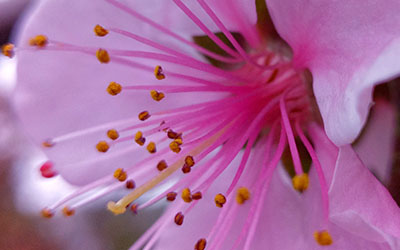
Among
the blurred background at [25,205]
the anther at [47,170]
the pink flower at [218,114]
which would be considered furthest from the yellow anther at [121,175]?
Result: the blurred background at [25,205]

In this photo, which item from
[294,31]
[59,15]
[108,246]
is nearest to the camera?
[294,31]

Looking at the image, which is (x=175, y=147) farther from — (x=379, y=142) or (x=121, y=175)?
(x=379, y=142)

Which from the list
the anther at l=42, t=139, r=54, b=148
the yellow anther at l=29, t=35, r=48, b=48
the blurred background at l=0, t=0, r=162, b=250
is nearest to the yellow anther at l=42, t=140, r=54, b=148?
the anther at l=42, t=139, r=54, b=148

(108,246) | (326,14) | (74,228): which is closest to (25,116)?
(326,14)

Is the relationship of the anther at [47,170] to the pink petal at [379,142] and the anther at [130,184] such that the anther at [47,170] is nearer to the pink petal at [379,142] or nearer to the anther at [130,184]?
the anther at [130,184]

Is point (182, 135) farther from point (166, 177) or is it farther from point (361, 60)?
point (361, 60)

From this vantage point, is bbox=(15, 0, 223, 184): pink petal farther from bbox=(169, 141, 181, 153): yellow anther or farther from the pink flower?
bbox=(169, 141, 181, 153): yellow anther
